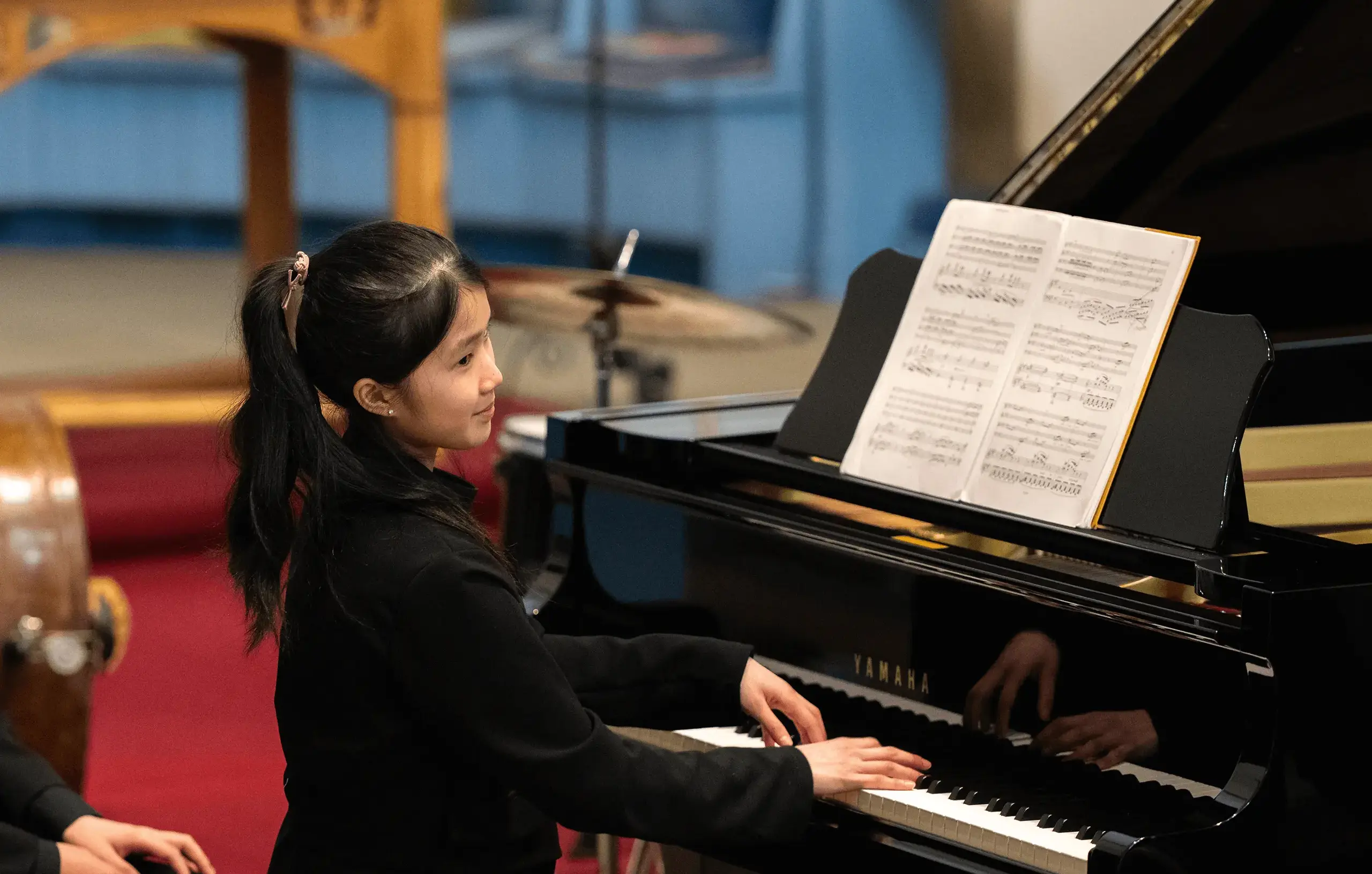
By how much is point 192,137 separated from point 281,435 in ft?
30.7

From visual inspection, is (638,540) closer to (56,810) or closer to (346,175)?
(56,810)

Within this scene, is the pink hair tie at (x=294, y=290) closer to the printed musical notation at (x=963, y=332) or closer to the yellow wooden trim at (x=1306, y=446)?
the printed musical notation at (x=963, y=332)

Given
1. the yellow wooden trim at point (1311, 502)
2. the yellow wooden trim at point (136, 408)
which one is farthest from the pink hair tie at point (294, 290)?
the yellow wooden trim at point (136, 408)

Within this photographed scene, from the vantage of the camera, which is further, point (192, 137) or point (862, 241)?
point (192, 137)

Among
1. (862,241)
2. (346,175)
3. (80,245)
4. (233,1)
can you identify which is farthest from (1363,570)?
(80,245)

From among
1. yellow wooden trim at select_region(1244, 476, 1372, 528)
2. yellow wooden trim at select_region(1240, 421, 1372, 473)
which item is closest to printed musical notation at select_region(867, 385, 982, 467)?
yellow wooden trim at select_region(1244, 476, 1372, 528)

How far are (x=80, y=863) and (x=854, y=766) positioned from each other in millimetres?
925

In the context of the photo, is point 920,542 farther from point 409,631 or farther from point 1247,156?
point 1247,156

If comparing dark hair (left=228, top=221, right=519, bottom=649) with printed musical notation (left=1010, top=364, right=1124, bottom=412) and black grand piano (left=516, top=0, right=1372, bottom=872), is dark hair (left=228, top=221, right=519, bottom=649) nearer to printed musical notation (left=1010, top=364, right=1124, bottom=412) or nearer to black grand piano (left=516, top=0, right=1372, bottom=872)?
black grand piano (left=516, top=0, right=1372, bottom=872)

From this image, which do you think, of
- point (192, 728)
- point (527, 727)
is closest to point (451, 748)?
point (527, 727)

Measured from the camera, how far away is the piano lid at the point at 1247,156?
7.95ft

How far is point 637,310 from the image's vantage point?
307 cm

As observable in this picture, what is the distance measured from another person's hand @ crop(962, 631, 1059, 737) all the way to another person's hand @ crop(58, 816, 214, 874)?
913mm

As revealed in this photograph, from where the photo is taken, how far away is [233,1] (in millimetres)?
4777
